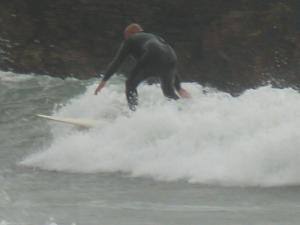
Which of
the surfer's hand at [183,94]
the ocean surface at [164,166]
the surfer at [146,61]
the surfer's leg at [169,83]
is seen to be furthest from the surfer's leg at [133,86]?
the surfer's hand at [183,94]

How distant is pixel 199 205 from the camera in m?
8.52

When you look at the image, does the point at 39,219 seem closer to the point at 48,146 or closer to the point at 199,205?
the point at 199,205

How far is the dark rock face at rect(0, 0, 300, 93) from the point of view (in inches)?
827

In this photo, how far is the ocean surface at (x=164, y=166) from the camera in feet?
26.7

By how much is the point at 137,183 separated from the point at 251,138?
4.64 ft

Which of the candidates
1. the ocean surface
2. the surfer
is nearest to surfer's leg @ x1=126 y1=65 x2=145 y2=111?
the surfer

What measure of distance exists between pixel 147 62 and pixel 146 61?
3 cm

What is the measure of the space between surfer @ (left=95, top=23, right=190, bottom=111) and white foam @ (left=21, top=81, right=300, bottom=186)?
1.19 feet

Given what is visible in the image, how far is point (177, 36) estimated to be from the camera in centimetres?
2172

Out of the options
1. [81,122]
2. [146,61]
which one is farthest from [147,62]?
[81,122]

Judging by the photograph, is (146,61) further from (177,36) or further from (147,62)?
(177,36)

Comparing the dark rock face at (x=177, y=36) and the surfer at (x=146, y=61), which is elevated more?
the surfer at (x=146, y=61)

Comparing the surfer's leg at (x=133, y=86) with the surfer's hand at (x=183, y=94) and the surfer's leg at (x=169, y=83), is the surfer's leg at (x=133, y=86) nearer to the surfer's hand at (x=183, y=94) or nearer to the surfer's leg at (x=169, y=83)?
the surfer's leg at (x=169, y=83)

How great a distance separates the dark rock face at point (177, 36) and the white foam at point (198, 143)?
349 inches
